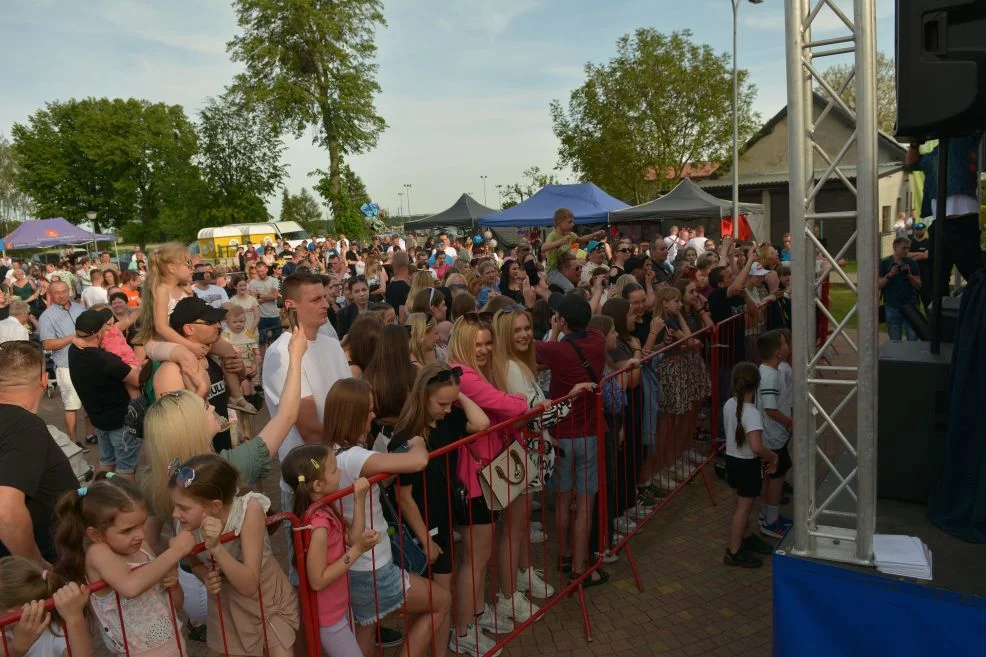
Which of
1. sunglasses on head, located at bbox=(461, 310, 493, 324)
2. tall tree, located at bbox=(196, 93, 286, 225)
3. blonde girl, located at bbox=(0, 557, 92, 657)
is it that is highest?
tall tree, located at bbox=(196, 93, 286, 225)

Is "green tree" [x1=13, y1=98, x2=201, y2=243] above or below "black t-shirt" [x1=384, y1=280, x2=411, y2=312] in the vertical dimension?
above

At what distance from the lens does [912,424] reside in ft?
11.4

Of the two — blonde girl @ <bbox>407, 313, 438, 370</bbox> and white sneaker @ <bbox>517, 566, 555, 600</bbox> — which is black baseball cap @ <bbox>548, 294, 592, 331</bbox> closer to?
blonde girl @ <bbox>407, 313, 438, 370</bbox>

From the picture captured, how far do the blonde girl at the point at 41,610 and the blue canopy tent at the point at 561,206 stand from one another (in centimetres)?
1606

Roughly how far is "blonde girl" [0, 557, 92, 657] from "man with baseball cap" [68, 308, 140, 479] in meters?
2.72

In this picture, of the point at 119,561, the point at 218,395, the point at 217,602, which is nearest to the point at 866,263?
the point at 217,602

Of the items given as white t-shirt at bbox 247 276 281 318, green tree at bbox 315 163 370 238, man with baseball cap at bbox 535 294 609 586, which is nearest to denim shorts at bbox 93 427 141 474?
man with baseball cap at bbox 535 294 609 586

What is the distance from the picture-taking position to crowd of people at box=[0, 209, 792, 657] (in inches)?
91.9

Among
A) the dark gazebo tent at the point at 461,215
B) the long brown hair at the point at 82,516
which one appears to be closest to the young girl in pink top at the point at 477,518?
the long brown hair at the point at 82,516

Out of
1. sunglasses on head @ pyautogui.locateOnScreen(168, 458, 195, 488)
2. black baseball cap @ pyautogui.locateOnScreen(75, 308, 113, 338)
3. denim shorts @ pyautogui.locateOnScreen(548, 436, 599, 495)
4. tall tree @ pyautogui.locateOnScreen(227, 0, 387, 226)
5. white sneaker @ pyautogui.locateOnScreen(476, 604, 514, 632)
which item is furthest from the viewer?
tall tree @ pyautogui.locateOnScreen(227, 0, 387, 226)

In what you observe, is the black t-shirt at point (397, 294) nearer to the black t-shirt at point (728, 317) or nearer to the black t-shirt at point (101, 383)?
the black t-shirt at point (101, 383)

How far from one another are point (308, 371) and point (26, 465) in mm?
1299

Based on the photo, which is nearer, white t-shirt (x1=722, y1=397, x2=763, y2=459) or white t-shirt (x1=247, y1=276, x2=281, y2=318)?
white t-shirt (x1=722, y1=397, x2=763, y2=459)

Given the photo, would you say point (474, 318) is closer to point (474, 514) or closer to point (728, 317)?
point (474, 514)
